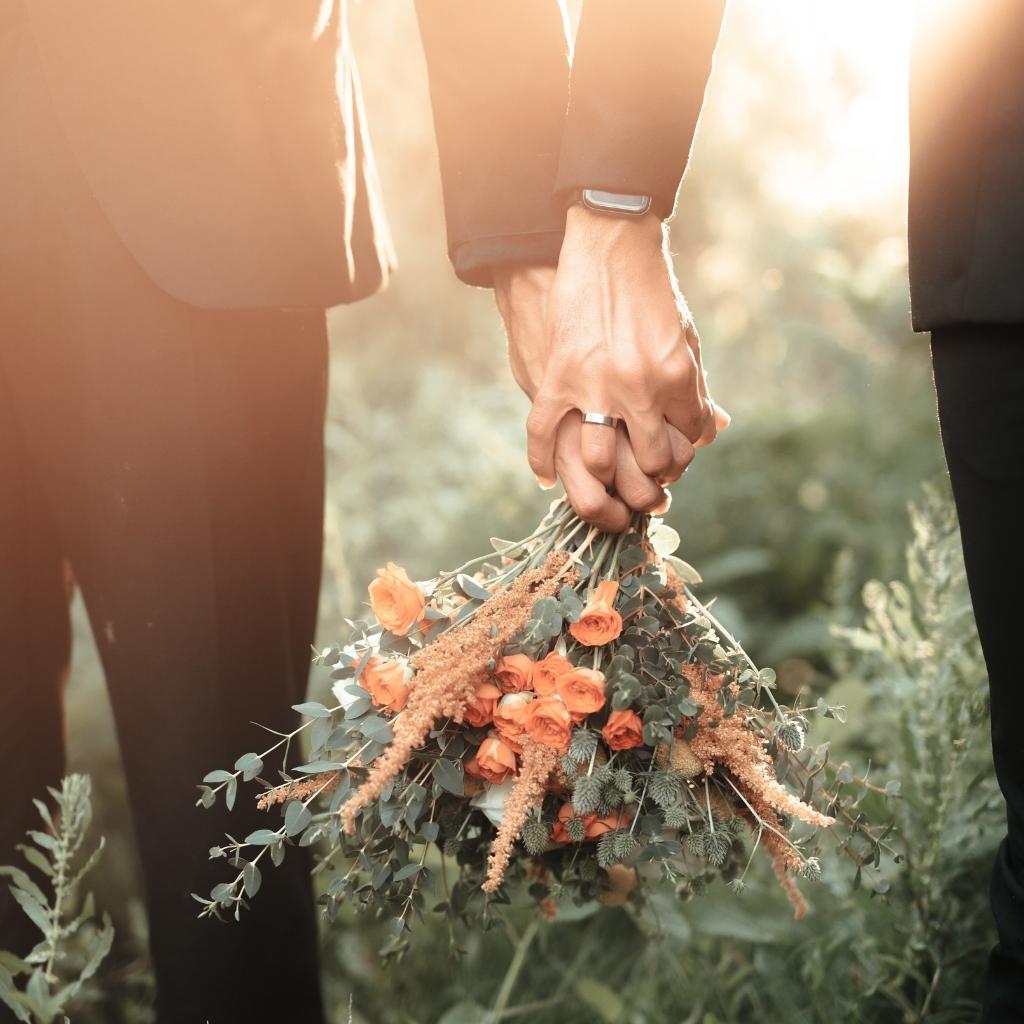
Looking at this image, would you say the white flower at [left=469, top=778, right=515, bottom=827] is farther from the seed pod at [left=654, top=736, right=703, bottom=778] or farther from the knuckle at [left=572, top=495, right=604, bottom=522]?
the knuckle at [left=572, top=495, right=604, bottom=522]

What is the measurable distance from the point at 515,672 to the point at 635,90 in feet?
2.34

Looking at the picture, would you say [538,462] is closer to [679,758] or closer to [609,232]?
[609,232]

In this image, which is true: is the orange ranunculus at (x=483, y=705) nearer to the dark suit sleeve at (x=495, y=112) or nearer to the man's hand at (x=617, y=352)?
the man's hand at (x=617, y=352)

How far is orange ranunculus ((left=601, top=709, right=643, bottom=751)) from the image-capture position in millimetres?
1263

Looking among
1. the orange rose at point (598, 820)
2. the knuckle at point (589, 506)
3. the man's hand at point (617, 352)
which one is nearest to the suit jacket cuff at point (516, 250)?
the man's hand at point (617, 352)

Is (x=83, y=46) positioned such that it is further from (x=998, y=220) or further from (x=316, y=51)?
(x=998, y=220)

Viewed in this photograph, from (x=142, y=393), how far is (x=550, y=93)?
704mm

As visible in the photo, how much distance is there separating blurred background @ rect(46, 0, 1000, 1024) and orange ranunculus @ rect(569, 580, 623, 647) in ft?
2.53

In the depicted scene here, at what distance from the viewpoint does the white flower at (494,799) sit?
1329 mm

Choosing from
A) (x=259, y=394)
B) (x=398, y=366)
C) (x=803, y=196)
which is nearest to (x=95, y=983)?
(x=259, y=394)

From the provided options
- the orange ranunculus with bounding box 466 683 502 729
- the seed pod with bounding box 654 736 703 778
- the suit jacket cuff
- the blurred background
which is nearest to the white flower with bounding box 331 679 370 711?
the orange ranunculus with bounding box 466 683 502 729

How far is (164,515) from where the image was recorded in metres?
1.49

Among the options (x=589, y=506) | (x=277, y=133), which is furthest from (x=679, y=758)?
(x=277, y=133)

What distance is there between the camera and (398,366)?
6.25 meters
